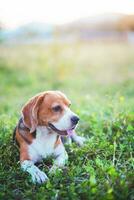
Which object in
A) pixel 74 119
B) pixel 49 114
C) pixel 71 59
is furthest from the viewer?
pixel 71 59

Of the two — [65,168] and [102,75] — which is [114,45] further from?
[65,168]

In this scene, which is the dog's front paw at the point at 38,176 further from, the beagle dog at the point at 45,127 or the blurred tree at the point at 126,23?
the blurred tree at the point at 126,23

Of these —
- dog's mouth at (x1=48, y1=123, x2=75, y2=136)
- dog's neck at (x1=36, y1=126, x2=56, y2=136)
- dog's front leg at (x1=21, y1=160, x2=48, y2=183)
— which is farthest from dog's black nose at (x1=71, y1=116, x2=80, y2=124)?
dog's front leg at (x1=21, y1=160, x2=48, y2=183)

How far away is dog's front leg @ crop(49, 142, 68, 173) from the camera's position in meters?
5.83

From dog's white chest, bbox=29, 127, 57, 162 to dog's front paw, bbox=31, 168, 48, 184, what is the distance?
16.1 inches

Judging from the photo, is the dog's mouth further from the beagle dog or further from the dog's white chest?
the dog's white chest

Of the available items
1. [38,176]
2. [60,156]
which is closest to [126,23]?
[60,156]

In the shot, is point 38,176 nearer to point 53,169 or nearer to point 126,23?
point 53,169

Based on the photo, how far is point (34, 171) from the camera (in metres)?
5.57

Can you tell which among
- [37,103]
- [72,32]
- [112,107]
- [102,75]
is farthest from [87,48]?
[37,103]

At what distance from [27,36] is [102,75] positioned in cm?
410

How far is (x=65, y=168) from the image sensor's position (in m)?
5.77

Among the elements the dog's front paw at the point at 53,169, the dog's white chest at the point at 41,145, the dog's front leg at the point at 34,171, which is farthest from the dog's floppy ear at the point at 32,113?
the dog's front paw at the point at 53,169

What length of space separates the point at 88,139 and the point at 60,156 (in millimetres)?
830
